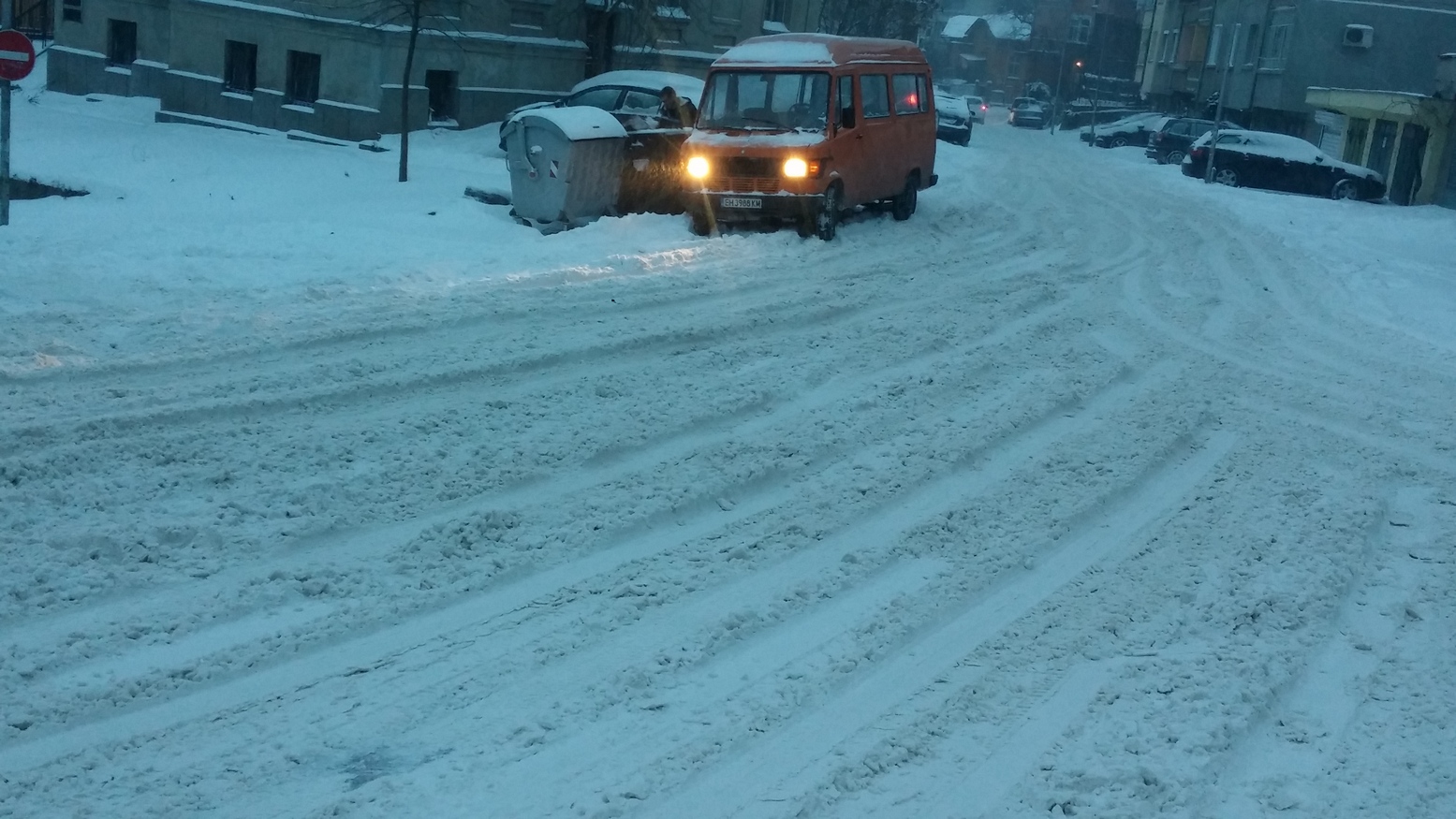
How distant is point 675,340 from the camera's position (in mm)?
9938

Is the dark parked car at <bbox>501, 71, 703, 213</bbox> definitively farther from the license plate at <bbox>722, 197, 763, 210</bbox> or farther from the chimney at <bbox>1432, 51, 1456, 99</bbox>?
the chimney at <bbox>1432, 51, 1456, 99</bbox>

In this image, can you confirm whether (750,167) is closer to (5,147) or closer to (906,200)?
(906,200)

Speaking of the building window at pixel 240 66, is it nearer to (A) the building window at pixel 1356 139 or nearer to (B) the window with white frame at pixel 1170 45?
(A) the building window at pixel 1356 139

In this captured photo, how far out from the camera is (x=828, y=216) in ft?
52.5

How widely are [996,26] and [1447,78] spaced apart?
79.0 m

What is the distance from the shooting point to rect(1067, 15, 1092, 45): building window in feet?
337

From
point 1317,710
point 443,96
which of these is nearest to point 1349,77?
point 443,96

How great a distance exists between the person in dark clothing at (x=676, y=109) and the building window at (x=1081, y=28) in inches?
3467

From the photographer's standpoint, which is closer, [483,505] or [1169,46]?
[483,505]

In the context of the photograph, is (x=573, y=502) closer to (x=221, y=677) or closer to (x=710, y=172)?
(x=221, y=677)

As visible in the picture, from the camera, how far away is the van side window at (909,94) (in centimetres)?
1848

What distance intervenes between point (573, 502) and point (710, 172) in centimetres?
985

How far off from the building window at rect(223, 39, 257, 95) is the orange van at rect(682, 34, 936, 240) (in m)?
14.1

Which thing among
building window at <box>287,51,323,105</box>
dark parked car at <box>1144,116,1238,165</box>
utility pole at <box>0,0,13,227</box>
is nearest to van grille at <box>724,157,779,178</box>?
utility pole at <box>0,0,13,227</box>
